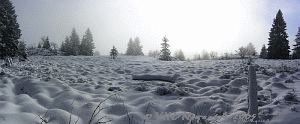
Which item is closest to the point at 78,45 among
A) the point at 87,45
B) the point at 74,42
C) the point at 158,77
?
the point at 74,42

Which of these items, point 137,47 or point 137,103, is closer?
point 137,103

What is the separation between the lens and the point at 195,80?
17.3ft

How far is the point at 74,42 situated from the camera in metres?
33.5

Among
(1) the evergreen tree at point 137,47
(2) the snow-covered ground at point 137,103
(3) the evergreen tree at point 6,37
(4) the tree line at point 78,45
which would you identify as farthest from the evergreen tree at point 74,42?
(2) the snow-covered ground at point 137,103

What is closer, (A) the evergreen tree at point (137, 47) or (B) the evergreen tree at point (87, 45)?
(B) the evergreen tree at point (87, 45)

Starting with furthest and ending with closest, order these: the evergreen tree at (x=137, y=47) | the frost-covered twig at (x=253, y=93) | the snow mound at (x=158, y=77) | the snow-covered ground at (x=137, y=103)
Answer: the evergreen tree at (x=137, y=47) → the snow mound at (x=158, y=77) → the snow-covered ground at (x=137, y=103) → the frost-covered twig at (x=253, y=93)

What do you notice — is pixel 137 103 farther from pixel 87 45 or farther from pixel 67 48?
pixel 67 48

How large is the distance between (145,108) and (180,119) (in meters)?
0.82

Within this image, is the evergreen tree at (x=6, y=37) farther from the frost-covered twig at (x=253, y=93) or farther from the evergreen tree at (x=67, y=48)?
the evergreen tree at (x=67, y=48)

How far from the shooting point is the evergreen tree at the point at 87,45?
3415cm

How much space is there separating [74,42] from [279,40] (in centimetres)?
4192

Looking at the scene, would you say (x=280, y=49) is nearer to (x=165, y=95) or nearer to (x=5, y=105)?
(x=165, y=95)

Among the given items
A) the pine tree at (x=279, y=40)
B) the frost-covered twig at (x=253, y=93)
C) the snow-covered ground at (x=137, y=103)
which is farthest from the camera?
the pine tree at (x=279, y=40)

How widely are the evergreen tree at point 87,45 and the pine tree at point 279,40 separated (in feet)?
125
